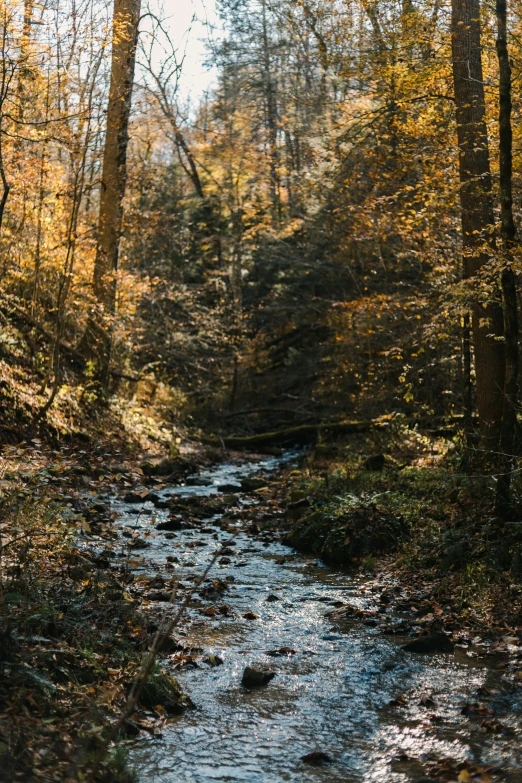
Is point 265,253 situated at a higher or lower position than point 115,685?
higher

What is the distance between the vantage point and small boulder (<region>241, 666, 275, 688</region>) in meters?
5.40

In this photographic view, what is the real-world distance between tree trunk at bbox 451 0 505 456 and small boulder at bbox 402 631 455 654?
13.1ft

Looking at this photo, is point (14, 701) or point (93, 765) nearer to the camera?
point (93, 765)

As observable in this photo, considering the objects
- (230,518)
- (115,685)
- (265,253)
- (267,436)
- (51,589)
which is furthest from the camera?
(265,253)

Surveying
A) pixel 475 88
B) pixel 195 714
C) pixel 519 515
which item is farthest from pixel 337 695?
pixel 475 88

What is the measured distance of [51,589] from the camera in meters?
5.80

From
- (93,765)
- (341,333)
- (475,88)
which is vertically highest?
(475,88)

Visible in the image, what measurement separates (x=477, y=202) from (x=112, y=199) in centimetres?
923

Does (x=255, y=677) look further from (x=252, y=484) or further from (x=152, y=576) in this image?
(x=252, y=484)

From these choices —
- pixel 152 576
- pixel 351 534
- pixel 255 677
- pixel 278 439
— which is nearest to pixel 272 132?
pixel 278 439

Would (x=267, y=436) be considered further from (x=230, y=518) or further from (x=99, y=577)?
(x=99, y=577)

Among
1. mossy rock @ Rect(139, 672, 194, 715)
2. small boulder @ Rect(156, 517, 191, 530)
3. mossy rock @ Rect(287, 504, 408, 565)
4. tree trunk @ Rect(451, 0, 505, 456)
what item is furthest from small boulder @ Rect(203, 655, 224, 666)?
tree trunk @ Rect(451, 0, 505, 456)

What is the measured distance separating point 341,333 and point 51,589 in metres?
12.2

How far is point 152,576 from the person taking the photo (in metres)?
7.88
